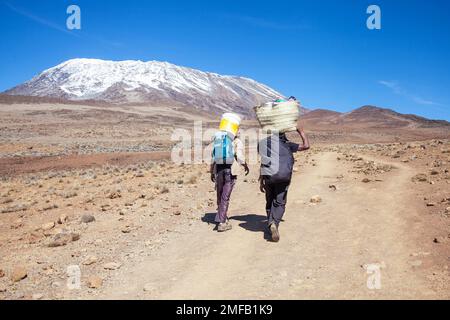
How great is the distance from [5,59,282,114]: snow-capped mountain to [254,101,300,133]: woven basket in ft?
431

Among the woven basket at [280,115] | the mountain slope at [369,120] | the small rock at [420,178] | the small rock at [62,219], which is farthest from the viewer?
the mountain slope at [369,120]

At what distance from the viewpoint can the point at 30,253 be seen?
7055mm

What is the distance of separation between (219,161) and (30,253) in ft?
11.6

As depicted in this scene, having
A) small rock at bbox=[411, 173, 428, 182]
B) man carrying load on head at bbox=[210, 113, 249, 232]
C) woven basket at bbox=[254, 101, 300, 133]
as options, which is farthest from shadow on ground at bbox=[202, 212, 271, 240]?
small rock at bbox=[411, 173, 428, 182]

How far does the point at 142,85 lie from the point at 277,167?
154369mm

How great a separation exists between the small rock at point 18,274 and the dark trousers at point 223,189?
331 centimetres

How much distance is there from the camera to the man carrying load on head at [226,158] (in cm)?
773

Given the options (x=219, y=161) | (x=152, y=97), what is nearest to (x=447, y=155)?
(x=219, y=161)

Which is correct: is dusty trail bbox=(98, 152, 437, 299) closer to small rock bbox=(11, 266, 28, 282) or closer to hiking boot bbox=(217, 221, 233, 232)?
hiking boot bbox=(217, 221, 233, 232)

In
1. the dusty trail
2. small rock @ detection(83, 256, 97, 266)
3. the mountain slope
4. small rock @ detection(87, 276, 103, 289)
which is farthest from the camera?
the mountain slope

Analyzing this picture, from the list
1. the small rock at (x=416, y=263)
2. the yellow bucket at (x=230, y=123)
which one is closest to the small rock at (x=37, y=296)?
the yellow bucket at (x=230, y=123)

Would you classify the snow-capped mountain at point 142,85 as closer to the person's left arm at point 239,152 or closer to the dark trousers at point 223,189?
the dark trousers at point 223,189

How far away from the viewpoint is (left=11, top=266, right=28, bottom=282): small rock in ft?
19.0
